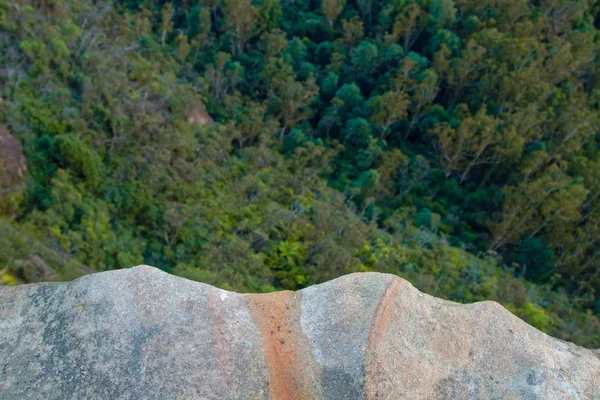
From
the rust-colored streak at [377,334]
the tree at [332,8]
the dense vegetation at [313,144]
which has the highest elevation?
the rust-colored streak at [377,334]

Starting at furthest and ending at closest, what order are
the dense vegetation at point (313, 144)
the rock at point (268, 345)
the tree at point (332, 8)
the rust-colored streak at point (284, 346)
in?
→ the tree at point (332, 8), the dense vegetation at point (313, 144), the rust-colored streak at point (284, 346), the rock at point (268, 345)

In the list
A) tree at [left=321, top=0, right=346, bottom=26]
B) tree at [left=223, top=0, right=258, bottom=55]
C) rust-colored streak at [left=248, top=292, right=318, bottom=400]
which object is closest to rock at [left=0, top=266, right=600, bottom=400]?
rust-colored streak at [left=248, top=292, right=318, bottom=400]

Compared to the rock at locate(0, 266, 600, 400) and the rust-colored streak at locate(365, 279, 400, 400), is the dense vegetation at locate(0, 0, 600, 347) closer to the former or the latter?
the rock at locate(0, 266, 600, 400)

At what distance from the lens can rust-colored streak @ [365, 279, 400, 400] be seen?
5.88 m

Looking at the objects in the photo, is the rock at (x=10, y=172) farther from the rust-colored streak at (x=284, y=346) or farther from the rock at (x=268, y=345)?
the rust-colored streak at (x=284, y=346)

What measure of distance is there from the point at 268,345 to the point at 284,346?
0.64 ft

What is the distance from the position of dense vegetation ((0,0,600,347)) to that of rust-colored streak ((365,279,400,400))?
20.0ft

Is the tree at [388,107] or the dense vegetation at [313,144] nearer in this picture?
the dense vegetation at [313,144]

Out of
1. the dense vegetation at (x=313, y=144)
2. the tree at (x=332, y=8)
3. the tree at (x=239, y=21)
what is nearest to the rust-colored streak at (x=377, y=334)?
the dense vegetation at (x=313, y=144)

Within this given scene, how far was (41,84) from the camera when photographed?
55.6 ft

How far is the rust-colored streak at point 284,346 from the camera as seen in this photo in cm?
600

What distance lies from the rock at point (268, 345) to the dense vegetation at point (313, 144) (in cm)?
328

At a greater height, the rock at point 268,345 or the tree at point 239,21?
the rock at point 268,345

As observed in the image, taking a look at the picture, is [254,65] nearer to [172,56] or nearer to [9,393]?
[172,56]
